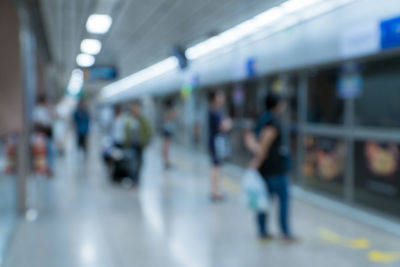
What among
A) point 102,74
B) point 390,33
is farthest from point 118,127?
point 390,33

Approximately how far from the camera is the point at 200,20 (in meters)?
4.33

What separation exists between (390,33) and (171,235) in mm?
3273

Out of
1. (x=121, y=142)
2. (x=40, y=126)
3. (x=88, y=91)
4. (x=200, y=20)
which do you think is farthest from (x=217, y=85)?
(x=88, y=91)

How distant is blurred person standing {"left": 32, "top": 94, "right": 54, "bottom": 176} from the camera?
25.0 ft

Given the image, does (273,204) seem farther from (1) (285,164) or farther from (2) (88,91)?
(2) (88,91)

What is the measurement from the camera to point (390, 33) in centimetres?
237

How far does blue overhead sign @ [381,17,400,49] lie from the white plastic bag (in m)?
2.14

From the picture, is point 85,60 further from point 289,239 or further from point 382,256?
point 382,256

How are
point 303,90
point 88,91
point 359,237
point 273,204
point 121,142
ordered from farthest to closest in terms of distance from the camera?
point 121,142, point 303,90, point 273,204, point 359,237, point 88,91

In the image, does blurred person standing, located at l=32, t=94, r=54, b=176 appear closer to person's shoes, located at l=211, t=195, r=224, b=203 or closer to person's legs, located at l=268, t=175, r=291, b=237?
person's shoes, located at l=211, t=195, r=224, b=203

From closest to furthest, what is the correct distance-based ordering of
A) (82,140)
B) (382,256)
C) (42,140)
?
1. (382,256)
2. (42,140)
3. (82,140)

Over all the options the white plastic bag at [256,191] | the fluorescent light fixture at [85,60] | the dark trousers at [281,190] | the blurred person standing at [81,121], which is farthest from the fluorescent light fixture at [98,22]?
the blurred person standing at [81,121]

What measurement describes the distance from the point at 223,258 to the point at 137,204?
258cm

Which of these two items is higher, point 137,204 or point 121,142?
point 121,142
